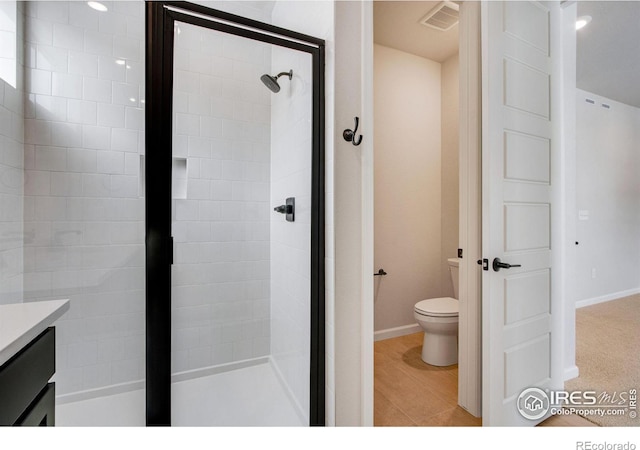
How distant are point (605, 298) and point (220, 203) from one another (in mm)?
4673

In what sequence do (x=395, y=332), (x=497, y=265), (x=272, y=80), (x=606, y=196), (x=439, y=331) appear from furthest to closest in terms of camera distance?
Answer: (x=606, y=196) → (x=395, y=332) → (x=439, y=331) → (x=272, y=80) → (x=497, y=265)

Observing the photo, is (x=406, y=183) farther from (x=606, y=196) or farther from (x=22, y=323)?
(x=606, y=196)

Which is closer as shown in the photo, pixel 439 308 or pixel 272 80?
pixel 272 80

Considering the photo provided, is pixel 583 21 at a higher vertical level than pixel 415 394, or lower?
higher

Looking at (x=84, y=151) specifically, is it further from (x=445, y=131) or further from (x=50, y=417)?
(x=445, y=131)

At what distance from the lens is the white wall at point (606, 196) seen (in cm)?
328

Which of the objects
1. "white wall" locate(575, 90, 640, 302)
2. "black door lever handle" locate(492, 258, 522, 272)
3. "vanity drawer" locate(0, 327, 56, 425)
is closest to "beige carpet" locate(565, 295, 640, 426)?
"white wall" locate(575, 90, 640, 302)

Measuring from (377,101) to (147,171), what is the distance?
2.04 metres

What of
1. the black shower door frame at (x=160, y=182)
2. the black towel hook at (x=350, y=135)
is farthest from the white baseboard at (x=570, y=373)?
the black shower door frame at (x=160, y=182)

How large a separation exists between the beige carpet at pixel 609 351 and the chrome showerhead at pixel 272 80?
240 cm

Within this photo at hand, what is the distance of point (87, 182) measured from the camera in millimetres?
1607

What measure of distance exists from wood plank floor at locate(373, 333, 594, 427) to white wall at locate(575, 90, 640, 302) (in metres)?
2.53

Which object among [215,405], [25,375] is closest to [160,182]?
[25,375]
